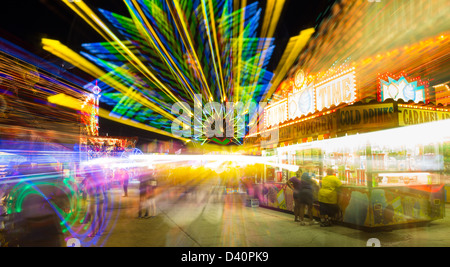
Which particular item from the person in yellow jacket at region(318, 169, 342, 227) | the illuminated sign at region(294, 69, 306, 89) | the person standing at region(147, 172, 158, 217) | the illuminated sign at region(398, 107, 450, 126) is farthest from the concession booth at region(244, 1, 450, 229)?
the person standing at region(147, 172, 158, 217)

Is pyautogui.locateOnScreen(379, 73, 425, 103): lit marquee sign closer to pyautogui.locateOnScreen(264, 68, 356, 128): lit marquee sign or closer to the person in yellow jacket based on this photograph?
pyautogui.locateOnScreen(264, 68, 356, 128): lit marquee sign

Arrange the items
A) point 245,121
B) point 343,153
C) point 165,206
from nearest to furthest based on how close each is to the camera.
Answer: point 343,153
point 165,206
point 245,121

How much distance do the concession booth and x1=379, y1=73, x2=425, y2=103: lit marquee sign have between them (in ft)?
0.10

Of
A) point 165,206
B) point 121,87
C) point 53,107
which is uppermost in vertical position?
point 121,87

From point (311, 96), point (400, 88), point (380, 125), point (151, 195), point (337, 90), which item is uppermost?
point (311, 96)

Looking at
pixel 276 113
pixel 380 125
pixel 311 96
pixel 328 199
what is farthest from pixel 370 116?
pixel 276 113

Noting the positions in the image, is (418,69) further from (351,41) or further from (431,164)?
(431,164)

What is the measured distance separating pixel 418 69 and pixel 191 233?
849 cm

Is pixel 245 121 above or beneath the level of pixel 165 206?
above

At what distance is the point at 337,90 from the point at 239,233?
5.49 metres

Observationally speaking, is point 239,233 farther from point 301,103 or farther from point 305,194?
point 301,103

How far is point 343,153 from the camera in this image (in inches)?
396

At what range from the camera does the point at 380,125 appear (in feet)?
25.4
